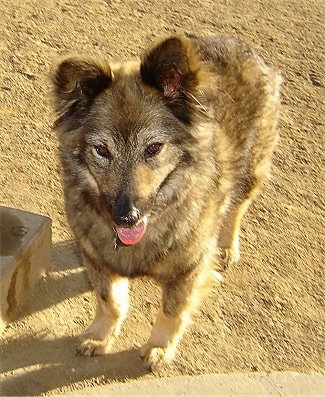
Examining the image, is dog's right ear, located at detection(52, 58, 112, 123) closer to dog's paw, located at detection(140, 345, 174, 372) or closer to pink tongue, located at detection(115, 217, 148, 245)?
pink tongue, located at detection(115, 217, 148, 245)

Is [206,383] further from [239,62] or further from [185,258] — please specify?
[239,62]

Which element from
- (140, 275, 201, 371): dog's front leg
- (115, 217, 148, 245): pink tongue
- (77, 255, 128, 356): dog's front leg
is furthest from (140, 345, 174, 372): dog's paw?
(115, 217, 148, 245): pink tongue

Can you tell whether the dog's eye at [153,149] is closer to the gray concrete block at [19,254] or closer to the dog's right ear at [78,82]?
the dog's right ear at [78,82]

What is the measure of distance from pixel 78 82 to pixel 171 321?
1.61 meters

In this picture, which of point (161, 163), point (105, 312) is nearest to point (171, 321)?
point (105, 312)

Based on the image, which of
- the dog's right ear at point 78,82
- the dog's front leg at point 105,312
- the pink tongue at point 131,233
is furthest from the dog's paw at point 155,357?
the dog's right ear at point 78,82

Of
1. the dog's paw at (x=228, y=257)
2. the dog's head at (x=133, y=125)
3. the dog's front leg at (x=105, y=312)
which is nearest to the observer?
the dog's head at (x=133, y=125)

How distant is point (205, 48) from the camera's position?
4496 millimetres

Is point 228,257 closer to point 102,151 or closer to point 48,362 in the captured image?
point 48,362

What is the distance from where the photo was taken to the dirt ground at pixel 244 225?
432 centimetres

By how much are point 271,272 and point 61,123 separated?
80.9 inches

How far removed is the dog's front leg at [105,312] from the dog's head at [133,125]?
59 centimetres

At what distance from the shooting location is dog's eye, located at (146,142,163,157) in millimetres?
3517

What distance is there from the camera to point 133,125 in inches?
137
